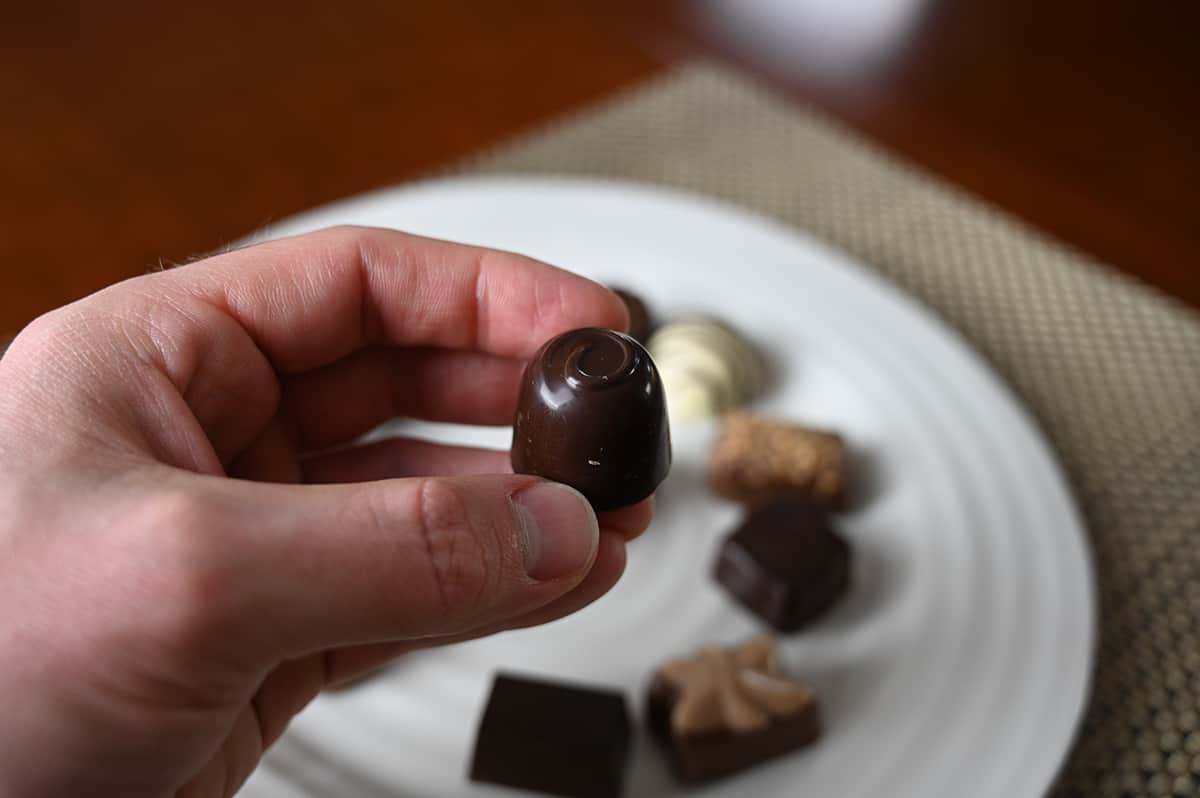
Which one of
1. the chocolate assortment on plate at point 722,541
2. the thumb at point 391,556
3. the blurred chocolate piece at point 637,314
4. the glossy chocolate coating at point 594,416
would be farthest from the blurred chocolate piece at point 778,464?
the thumb at point 391,556

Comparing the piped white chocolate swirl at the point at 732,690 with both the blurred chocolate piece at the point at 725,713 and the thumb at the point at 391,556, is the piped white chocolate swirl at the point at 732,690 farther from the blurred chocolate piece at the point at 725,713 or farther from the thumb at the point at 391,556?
the thumb at the point at 391,556

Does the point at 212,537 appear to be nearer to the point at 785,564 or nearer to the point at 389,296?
the point at 389,296

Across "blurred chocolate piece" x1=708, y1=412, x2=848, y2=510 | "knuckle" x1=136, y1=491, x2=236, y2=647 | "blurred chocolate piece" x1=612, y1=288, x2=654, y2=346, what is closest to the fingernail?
"knuckle" x1=136, y1=491, x2=236, y2=647

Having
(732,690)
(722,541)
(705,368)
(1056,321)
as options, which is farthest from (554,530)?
(1056,321)

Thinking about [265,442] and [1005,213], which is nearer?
[265,442]

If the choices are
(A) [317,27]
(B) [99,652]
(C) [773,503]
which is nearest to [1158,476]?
(C) [773,503]

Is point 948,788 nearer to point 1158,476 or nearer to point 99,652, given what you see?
point 1158,476
